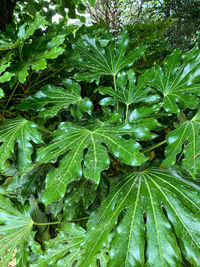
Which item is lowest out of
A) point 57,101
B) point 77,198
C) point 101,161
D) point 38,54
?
point 77,198

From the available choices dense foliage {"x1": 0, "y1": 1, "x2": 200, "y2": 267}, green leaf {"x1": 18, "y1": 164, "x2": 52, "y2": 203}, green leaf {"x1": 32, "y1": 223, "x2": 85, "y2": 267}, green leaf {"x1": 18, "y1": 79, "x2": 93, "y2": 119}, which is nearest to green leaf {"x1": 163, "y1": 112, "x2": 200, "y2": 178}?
dense foliage {"x1": 0, "y1": 1, "x2": 200, "y2": 267}

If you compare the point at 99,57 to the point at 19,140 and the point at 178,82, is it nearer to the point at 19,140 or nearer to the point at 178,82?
the point at 178,82

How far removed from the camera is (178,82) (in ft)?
2.53

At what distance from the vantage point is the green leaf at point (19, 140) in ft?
2.12

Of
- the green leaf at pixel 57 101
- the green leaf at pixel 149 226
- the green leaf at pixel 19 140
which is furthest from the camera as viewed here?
the green leaf at pixel 57 101

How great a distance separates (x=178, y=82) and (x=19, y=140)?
1.90 ft

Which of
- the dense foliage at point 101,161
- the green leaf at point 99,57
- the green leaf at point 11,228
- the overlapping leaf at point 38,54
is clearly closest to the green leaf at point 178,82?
the dense foliage at point 101,161

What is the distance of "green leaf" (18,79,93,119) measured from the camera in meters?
0.76

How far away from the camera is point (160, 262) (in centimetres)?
47

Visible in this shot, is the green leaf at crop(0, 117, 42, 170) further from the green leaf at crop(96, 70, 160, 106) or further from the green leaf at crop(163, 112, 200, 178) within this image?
the green leaf at crop(163, 112, 200, 178)

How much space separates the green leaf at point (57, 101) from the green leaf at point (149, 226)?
315 millimetres

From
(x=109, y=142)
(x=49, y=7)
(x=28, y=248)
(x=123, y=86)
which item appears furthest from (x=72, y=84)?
(x=49, y=7)

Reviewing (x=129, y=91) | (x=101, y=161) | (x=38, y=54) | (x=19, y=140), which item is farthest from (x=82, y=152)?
(x=38, y=54)

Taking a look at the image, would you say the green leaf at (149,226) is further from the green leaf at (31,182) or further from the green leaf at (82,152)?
the green leaf at (31,182)
